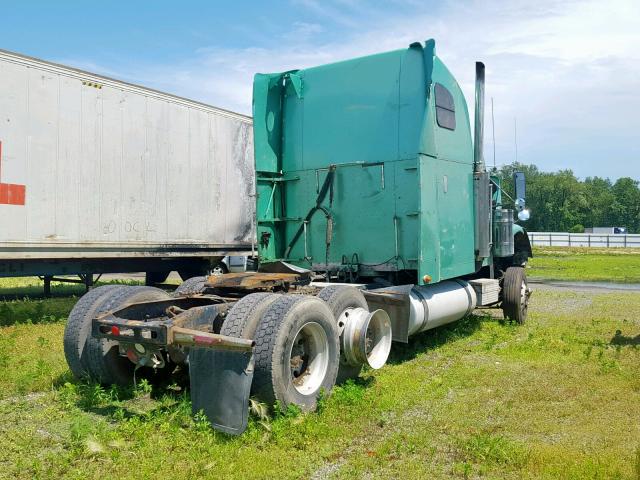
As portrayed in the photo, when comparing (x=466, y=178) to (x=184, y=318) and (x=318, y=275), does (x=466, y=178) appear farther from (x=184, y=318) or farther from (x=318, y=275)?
(x=184, y=318)

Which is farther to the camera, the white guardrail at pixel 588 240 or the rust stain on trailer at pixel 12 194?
the white guardrail at pixel 588 240

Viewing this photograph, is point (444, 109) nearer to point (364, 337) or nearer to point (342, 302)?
point (342, 302)

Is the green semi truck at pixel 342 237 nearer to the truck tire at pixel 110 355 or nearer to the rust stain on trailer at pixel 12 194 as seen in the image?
the truck tire at pixel 110 355

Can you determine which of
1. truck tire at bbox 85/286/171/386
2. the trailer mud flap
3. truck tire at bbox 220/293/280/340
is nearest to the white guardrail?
truck tire at bbox 85/286/171/386

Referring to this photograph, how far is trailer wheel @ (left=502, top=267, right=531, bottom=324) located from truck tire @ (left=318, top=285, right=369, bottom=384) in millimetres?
4570

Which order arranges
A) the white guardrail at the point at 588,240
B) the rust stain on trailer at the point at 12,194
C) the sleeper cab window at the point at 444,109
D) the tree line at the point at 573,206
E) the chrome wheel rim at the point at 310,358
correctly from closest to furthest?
the chrome wheel rim at the point at 310,358 → the sleeper cab window at the point at 444,109 → the rust stain on trailer at the point at 12,194 → the white guardrail at the point at 588,240 → the tree line at the point at 573,206

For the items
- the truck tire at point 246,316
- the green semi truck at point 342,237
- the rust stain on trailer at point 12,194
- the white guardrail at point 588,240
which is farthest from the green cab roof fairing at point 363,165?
the white guardrail at point 588,240

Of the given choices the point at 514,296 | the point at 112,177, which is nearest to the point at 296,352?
the point at 514,296

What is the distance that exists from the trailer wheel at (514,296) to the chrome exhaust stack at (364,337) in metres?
4.35

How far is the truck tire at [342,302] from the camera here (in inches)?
213

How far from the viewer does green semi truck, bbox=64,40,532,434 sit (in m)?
4.89

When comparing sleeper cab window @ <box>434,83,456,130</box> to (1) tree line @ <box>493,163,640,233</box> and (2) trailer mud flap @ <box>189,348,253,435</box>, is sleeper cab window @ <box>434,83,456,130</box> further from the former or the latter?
(1) tree line @ <box>493,163,640,233</box>

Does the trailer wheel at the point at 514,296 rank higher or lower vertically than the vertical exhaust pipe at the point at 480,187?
lower

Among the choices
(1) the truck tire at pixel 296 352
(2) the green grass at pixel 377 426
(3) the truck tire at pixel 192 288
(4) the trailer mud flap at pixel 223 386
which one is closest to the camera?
(2) the green grass at pixel 377 426
